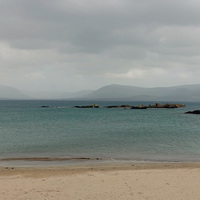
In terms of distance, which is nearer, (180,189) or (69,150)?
(180,189)

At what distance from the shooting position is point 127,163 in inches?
830

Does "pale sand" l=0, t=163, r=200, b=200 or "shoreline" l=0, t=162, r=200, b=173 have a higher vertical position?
"pale sand" l=0, t=163, r=200, b=200

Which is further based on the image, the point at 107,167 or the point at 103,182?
the point at 107,167

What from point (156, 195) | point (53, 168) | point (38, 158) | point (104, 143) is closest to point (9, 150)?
point (38, 158)

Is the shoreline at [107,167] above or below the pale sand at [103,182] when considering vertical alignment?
below

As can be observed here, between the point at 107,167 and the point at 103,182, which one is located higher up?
the point at 103,182

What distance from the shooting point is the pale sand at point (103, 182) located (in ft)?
41.9

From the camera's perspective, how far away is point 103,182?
15.2 m

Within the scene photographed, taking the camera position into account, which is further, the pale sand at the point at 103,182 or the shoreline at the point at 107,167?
the shoreline at the point at 107,167

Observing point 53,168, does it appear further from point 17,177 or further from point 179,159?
point 179,159

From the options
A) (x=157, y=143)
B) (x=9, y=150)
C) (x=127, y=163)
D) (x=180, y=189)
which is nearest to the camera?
(x=180, y=189)

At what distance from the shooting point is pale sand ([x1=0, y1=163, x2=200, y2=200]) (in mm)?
12766

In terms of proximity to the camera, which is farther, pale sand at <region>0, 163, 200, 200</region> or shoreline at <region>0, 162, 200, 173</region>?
shoreline at <region>0, 162, 200, 173</region>

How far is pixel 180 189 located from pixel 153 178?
2.48 m
